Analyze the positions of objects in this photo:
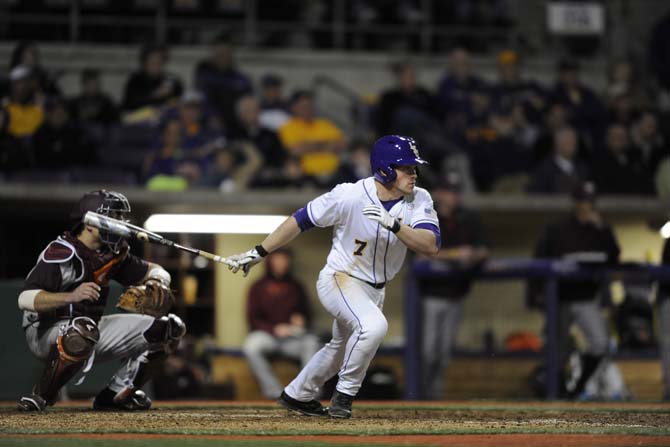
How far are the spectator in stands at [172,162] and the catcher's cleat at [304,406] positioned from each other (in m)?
5.19

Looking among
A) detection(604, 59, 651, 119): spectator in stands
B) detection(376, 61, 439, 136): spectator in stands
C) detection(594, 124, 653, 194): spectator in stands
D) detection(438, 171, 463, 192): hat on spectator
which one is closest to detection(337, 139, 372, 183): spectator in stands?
detection(376, 61, 439, 136): spectator in stands

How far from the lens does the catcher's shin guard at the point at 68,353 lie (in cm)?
680

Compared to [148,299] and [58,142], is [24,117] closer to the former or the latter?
[58,142]

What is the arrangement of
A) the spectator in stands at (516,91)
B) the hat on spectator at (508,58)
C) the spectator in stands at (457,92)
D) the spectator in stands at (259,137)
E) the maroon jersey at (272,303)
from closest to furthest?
the maroon jersey at (272,303)
the spectator in stands at (259,137)
the spectator in stands at (457,92)
the spectator in stands at (516,91)
the hat on spectator at (508,58)

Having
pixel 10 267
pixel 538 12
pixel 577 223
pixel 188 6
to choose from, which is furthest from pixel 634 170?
pixel 10 267

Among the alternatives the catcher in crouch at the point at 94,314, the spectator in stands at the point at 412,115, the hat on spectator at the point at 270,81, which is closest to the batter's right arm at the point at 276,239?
the catcher in crouch at the point at 94,314

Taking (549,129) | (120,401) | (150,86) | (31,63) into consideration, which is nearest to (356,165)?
(150,86)

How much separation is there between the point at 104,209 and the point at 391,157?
1.77 m

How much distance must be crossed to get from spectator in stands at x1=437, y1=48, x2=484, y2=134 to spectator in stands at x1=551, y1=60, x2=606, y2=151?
3.53 ft

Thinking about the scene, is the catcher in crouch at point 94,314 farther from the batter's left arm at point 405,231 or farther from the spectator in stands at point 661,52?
the spectator in stands at point 661,52

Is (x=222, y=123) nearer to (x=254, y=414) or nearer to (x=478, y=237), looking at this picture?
(x=478, y=237)

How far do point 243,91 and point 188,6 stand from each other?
84.0 inches

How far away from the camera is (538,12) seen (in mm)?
16500

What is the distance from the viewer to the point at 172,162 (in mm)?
12141
